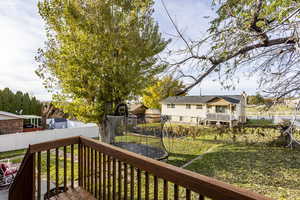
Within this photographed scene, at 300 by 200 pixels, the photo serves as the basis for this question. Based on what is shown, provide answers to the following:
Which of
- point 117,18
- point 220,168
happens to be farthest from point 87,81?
point 220,168

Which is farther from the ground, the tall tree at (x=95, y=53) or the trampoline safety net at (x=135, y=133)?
the tall tree at (x=95, y=53)

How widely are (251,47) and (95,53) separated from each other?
482cm

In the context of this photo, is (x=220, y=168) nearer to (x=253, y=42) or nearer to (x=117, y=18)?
(x=253, y=42)

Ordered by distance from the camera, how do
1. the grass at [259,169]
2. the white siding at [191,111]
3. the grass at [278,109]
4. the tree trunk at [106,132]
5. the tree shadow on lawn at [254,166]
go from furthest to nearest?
the white siding at [191,111]
the tree trunk at [106,132]
the tree shadow on lawn at [254,166]
the grass at [259,169]
the grass at [278,109]

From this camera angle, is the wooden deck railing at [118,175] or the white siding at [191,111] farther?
the white siding at [191,111]

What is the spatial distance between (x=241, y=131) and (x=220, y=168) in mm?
5541

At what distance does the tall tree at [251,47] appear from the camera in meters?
2.55

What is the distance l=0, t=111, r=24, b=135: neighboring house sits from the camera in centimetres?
1088

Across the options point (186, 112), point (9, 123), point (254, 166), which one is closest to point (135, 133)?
point (254, 166)

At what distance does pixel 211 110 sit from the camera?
64.9 ft

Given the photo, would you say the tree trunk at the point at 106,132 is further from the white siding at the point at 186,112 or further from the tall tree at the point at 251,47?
the white siding at the point at 186,112

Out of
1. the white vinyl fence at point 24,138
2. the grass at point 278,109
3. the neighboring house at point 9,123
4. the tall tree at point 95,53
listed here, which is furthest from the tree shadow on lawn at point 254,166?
the neighboring house at point 9,123

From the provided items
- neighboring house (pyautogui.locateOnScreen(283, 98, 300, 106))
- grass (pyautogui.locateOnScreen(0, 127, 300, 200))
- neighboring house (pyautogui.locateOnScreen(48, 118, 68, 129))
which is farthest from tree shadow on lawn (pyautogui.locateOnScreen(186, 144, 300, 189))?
neighboring house (pyautogui.locateOnScreen(48, 118, 68, 129))

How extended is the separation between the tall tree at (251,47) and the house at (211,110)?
13.7 m
